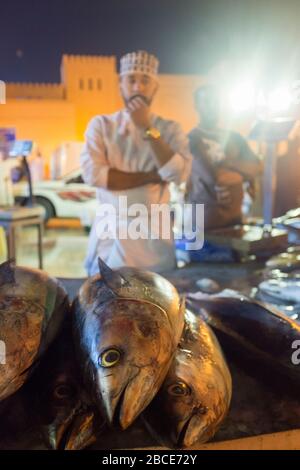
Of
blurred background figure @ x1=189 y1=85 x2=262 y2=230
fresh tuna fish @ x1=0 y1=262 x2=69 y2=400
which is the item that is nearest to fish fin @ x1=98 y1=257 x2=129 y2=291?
fresh tuna fish @ x1=0 y1=262 x2=69 y2=400

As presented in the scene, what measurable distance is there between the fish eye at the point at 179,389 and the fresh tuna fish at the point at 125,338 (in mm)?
43

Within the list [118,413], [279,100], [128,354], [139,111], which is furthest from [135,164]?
[118,413]

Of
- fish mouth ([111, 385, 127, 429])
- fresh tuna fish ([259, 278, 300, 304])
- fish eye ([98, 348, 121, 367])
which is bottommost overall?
fresh tuna fish ([259, 278, 300, 304])

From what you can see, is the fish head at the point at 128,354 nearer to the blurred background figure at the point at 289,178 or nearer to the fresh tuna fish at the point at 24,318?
the fresh tuna fish at the point at 24,318

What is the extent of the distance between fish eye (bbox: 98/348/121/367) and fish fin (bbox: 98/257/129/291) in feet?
0.97

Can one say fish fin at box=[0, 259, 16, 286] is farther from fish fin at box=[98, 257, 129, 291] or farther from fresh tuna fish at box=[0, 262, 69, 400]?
fish fin at box=[98, 257, 129, 291]

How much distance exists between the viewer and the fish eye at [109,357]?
1118 mm

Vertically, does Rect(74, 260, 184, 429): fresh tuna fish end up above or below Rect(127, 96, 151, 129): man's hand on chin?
below

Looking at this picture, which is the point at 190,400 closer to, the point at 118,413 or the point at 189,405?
the point at 189,405

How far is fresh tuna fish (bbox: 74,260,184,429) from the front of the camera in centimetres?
107

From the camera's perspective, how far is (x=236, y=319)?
169 centimetres

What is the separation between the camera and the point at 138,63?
2.68 meters

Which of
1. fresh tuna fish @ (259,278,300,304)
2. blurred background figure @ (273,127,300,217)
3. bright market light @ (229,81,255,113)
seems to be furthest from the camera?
blurred background figure @ (273,127,300,217)
